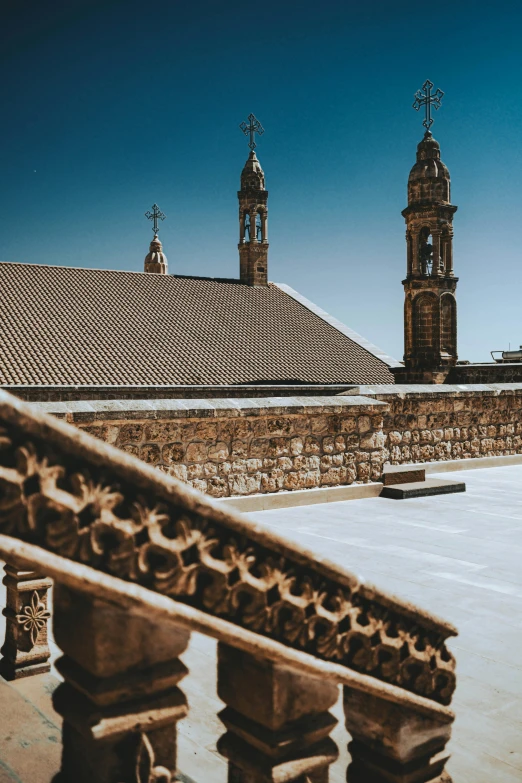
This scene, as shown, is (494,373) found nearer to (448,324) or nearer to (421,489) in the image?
(448,324)

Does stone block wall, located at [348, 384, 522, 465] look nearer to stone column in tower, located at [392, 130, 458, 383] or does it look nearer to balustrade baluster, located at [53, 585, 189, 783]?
balustrade baluster, located at [53, 585, 189, 783]

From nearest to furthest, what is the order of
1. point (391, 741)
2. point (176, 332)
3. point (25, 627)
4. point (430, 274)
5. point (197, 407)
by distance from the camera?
1. point (391, 741)
2. point (25, 627)
3. point (197, 407)
4. point (430, 274)
5. point (176, 332)

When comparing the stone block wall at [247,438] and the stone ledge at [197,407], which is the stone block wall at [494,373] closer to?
the stone block wall at [247,438]

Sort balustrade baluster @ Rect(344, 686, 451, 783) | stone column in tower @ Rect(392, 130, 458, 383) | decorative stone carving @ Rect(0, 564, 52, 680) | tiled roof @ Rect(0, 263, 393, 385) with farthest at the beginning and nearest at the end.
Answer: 1. tiled roof @ Rect(0, 263, 393, 385)
2. stone column in tower @ Rect(392, 130, 458, 383)
3. decorative stone carving @ Rect(0, 564, 52, 680)
4. balustrade baluster @ Rect(344, 686, 451, 783)

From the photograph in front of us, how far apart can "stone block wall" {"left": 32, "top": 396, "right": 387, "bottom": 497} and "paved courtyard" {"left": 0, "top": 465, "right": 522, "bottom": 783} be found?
1.36 ft

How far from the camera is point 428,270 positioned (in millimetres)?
23422

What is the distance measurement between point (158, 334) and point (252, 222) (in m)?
11.3

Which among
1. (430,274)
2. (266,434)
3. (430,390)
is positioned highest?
(430,274)

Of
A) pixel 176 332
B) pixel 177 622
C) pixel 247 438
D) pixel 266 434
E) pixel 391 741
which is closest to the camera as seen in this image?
pixel 177 622

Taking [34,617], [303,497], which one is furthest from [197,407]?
[34,617]

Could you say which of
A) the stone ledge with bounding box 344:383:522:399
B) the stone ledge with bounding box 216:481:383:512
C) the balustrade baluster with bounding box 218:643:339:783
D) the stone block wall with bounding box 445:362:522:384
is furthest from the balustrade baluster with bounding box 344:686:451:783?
the stone block wall with bounding box 445:362:522:384

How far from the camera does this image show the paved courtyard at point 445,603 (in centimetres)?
237

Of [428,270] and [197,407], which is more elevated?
[428,270]

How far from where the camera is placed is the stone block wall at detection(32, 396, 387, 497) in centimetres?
581
